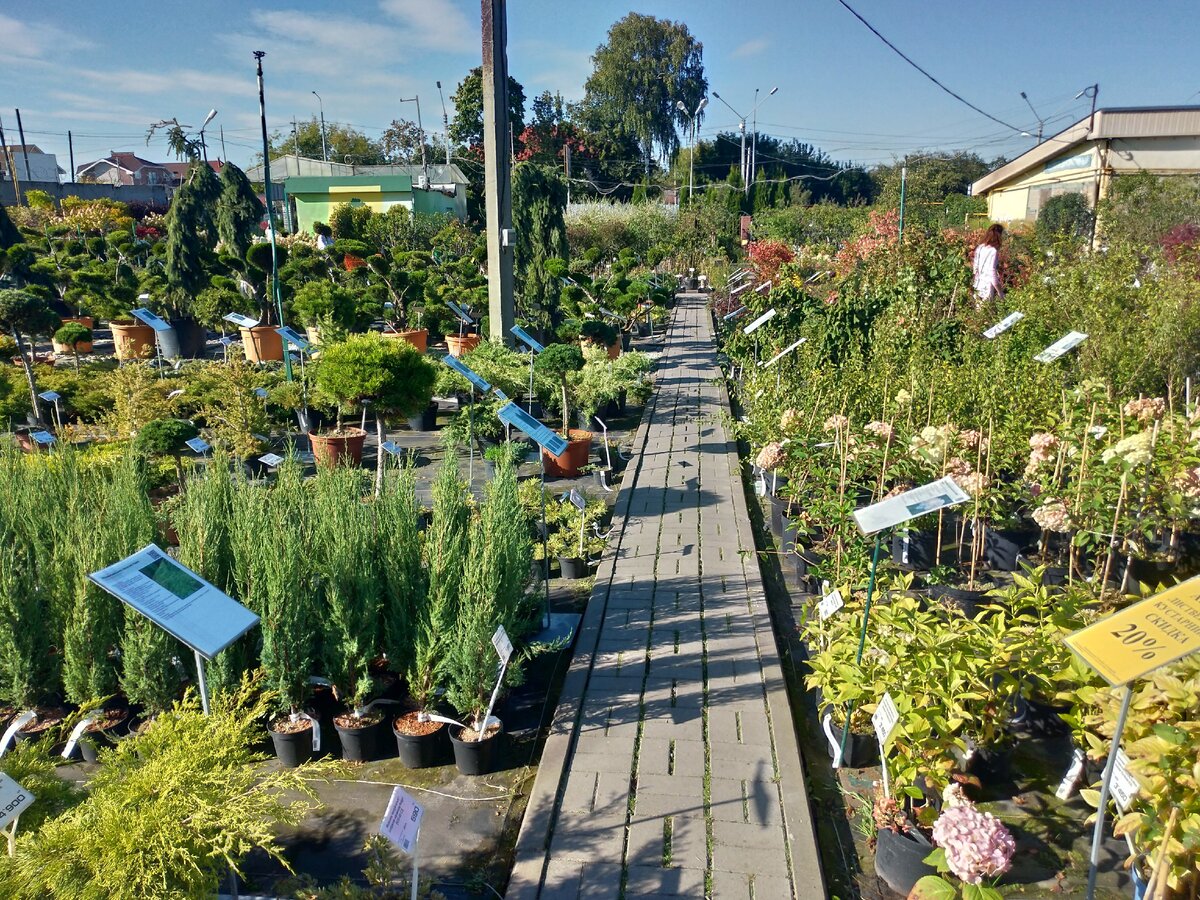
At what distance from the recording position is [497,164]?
1030cm

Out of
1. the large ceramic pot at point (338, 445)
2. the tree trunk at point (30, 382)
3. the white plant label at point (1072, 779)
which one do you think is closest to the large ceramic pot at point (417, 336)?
the tree trunk at point (30, 382)

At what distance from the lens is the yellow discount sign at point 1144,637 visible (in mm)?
2123

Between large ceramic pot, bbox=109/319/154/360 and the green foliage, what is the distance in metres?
12.2

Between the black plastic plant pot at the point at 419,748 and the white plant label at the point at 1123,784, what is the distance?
8.79 feet

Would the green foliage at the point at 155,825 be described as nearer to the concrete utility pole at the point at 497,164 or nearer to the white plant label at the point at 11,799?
the white plant label at the point at 11,799

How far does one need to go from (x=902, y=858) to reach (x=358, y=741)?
2.36 meters

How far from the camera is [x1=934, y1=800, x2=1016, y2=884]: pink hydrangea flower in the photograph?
253 centimetres

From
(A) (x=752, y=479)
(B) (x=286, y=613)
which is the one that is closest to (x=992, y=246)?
(A) (x=752, y=479)

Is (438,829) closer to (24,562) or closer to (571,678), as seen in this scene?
(571,678)

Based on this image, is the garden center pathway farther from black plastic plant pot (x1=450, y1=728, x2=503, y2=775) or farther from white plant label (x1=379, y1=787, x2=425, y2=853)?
white plant label (x1=379, y1=787, x2=425, y2=853)

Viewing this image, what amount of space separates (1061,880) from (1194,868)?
0.75 meters

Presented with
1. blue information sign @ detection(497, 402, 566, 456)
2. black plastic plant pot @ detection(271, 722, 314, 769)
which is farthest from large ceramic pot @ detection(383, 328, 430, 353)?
black plastic plant pot @ detection(271, 722, 314, 769)

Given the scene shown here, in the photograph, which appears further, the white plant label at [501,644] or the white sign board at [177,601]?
the white plant label at [501,644]

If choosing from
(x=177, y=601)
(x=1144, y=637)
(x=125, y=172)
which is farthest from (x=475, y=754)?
(x=125, y=172)
